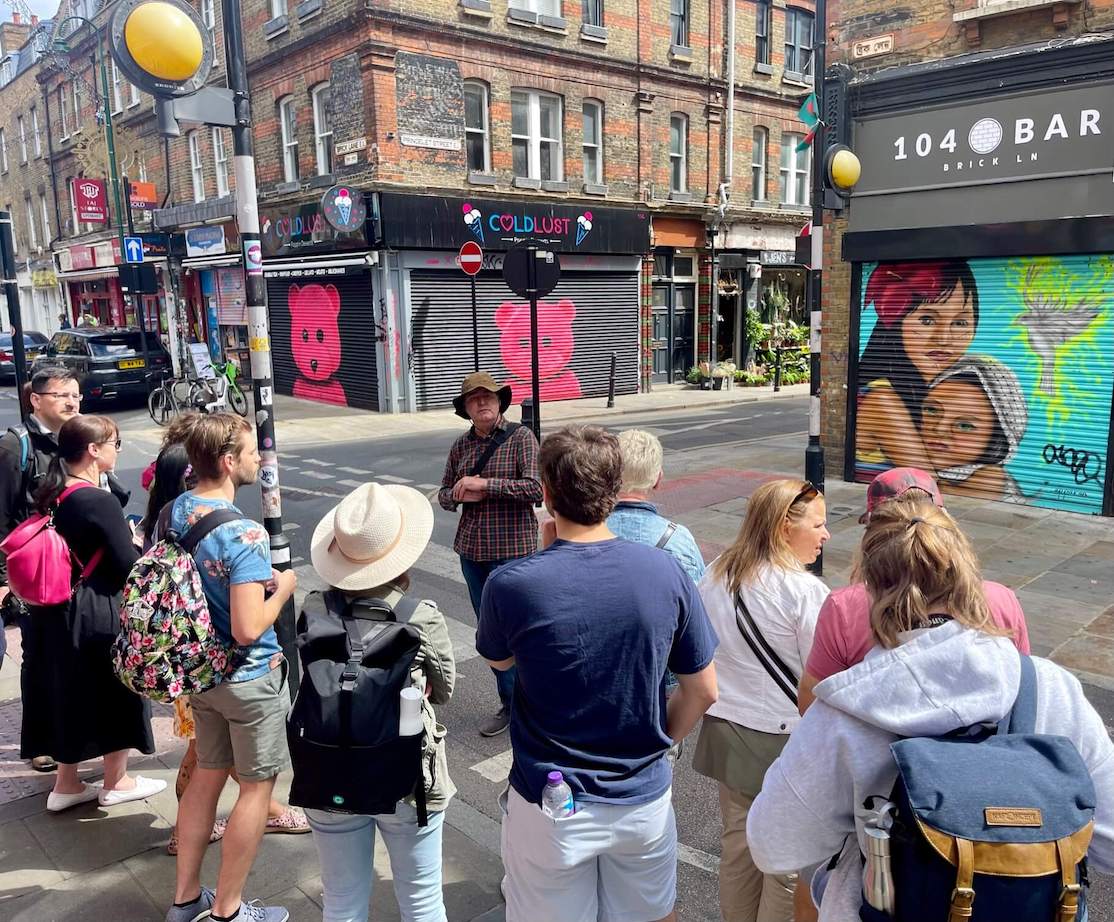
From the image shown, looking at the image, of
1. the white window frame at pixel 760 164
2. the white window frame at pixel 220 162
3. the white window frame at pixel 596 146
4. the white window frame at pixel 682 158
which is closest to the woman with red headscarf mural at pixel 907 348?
the white window frame at pixel 596 146

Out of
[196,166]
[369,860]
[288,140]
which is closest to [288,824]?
[369,860]

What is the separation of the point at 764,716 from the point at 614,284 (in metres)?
20.6

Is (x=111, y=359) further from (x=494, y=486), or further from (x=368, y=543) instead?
(x=368, y=543)

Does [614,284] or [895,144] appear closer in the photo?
[895,144]

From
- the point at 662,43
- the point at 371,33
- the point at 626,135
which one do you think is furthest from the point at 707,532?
the point at 662,43

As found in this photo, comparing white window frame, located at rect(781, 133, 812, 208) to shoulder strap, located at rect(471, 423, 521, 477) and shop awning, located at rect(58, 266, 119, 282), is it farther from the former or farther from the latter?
shoulder strap, located at rect(471, 423, 521, 477)

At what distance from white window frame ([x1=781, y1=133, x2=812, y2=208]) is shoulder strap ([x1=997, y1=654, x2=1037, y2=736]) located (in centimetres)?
2666

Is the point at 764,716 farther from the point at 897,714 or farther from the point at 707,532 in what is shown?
the point at 707,532

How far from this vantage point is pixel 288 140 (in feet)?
68.1

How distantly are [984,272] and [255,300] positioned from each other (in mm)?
8746

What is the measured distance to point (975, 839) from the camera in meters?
1.62

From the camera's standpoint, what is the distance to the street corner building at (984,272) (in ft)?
30.4

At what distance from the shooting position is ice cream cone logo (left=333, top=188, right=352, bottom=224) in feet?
57.7

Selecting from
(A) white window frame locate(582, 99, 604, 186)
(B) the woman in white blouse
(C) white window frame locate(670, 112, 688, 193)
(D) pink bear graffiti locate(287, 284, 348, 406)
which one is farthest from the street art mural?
(C) white window frame locate(670, 112, 688, 193)
